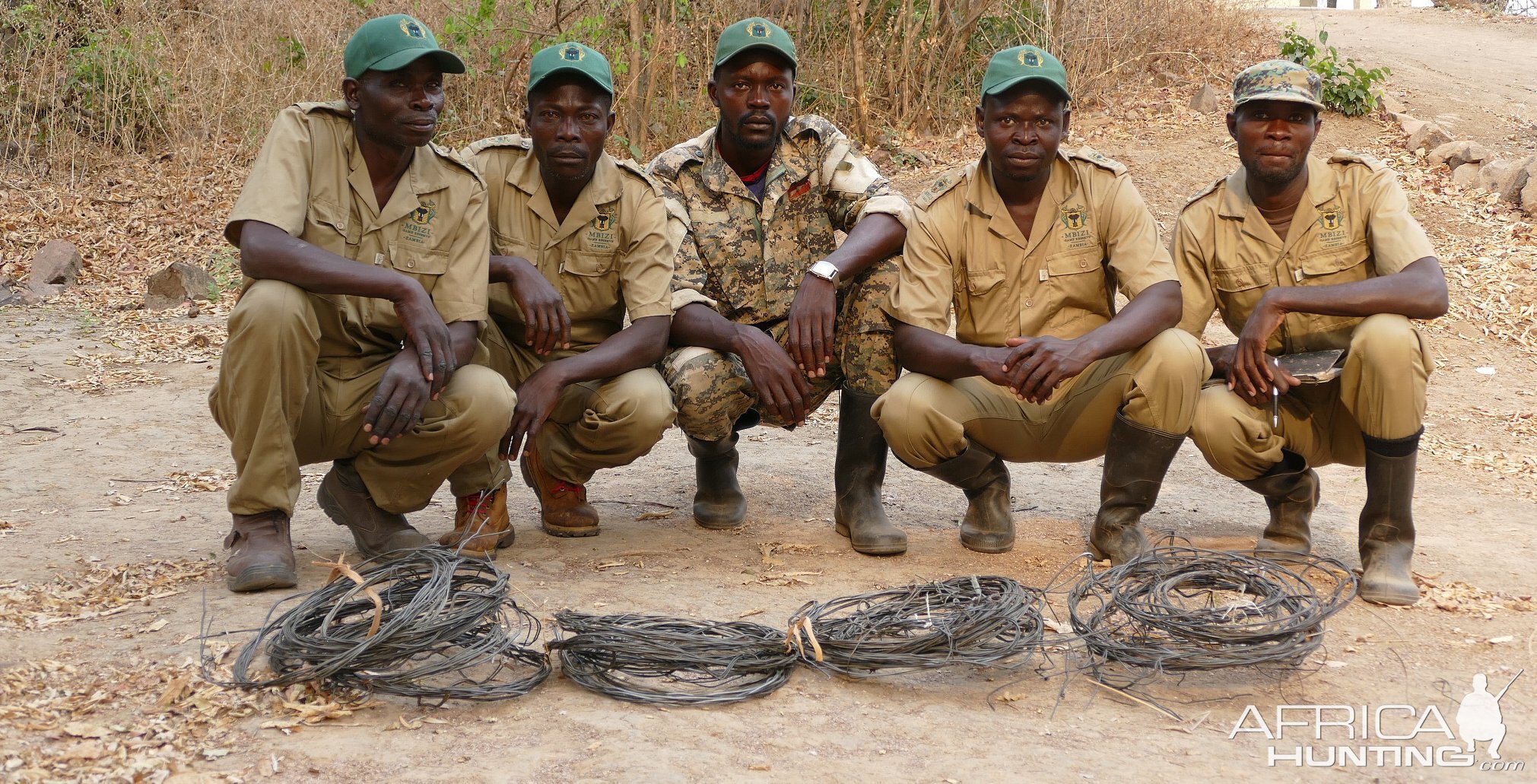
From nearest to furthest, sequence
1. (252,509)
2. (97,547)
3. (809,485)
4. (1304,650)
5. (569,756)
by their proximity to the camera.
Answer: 1. (569,756)
2. (1304,650)
3. (252,509)
4. (97,547)
5. (809,485)

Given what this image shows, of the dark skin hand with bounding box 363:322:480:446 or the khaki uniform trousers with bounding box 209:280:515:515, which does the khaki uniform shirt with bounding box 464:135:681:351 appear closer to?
the khaki uniform trousers with bounding box 209:280:515:515

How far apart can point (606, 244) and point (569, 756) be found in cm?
223

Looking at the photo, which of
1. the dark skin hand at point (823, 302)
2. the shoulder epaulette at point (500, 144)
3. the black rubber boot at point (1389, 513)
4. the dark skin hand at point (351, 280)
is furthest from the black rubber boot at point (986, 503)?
the shoulder epaulette at point (500, 144)

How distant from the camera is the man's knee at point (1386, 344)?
12.3 feet

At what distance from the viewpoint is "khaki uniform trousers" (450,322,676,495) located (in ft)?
13.9

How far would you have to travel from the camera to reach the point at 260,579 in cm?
357

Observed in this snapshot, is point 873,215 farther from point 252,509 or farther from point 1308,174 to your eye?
point 252,509

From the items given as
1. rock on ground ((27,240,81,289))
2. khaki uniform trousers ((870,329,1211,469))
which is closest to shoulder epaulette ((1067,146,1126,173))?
khaki uniform trousers ((870,329,1211,469))

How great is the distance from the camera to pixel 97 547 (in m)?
4.10

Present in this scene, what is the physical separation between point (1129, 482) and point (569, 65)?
229 centimetres

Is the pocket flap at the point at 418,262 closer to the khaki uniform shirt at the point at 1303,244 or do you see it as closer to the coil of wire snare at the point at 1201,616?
the coil of wire snare at the point at 1201,616

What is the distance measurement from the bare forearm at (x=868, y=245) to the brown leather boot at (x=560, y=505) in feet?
4.08

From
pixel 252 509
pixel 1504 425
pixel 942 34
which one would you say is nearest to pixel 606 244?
pixel 252 509

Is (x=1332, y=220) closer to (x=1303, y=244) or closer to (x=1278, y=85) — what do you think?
(x=1303, y=244)
